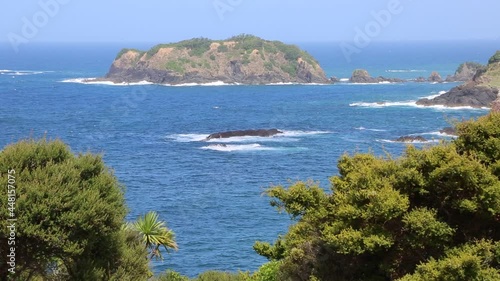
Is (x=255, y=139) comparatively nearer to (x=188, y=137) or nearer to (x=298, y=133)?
(x=298, y=133)

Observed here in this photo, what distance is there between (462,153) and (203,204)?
2969 centimetres

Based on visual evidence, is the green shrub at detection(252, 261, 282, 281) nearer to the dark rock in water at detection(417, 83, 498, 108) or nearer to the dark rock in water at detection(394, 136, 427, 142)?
the dark rock in water at detection(394, 136, 427, 142)

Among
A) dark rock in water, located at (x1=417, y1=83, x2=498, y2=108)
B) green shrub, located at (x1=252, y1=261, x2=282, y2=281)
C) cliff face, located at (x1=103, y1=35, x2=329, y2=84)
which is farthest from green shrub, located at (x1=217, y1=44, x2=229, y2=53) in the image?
green shrub, located at (x1=252, y1=261, x2=282, y2=281)

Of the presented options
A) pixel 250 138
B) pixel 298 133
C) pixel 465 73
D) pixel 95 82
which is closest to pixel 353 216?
pixel 250 138

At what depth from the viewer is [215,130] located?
7819 cm

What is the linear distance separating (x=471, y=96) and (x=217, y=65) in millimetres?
73646

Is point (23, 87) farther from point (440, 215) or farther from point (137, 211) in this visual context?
point (440, 215)

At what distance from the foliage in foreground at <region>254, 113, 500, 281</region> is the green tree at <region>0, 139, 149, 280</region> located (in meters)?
4.36

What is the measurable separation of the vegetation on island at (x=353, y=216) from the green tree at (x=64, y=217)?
3cm

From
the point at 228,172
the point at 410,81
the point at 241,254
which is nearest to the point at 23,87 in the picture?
the point at 410,81

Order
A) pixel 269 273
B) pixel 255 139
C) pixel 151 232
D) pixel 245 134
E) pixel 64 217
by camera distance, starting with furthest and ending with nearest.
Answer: pixel 245 134 → pixel 255 139 → pixel 151 232 → pixel 269 273 → pixel 64 217

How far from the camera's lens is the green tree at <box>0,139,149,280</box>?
553 inches

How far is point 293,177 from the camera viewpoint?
4941 cm

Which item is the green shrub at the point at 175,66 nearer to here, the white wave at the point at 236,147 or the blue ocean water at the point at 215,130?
the blue ocean water at the point at 215,130
